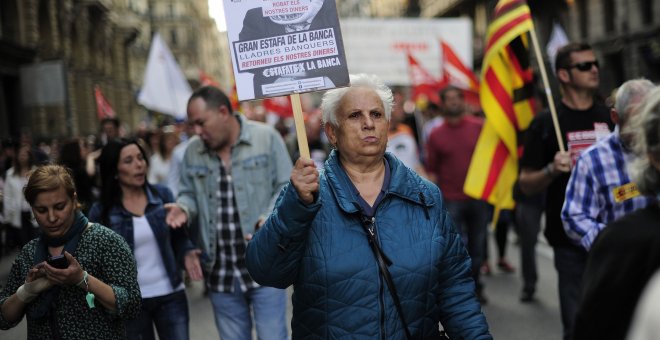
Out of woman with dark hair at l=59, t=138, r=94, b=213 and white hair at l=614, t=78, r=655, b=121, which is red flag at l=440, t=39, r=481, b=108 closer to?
woman with dark hair at l=59, t=138, r=94, b=213

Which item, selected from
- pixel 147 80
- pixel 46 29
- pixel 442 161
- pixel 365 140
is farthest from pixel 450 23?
pixel 46 29

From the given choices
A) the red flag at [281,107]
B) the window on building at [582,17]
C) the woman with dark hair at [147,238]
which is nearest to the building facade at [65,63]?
the red flag at [281,107]

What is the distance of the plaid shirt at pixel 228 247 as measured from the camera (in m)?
4.48

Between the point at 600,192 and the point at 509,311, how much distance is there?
358cm

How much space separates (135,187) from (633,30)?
29219 millimetres

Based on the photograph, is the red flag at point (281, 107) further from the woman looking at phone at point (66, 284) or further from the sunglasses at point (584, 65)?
the woman looking at phone at point (66, 284)

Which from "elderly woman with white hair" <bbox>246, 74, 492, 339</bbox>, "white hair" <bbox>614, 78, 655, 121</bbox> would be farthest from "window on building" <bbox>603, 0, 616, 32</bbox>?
"elderly woman with white hair" <bbox>246, 74, 492, 339</bbox>

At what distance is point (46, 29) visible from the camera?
32.1 metres

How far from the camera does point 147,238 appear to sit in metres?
4.50

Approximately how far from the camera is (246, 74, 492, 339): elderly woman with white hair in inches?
116

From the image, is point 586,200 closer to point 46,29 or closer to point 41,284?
point 41,284

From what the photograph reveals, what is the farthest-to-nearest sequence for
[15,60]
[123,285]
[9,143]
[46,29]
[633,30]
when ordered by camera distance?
[46,29], [633,30], [15,60], [9,143], [123,285]

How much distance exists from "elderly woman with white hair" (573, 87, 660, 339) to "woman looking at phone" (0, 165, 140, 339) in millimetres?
2160

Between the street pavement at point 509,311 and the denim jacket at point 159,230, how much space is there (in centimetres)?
254
